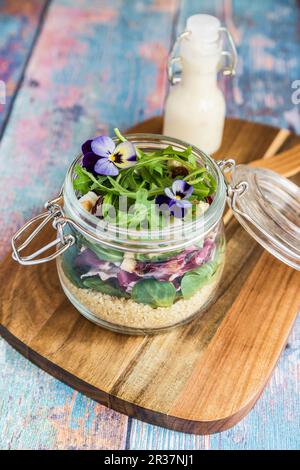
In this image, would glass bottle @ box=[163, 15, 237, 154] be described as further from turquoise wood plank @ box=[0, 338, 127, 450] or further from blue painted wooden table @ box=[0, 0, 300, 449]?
turquoise wood plank @ box=[0, 338, 127, 450]

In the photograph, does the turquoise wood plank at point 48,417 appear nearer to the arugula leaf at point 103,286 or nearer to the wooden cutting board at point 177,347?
the wooden cutting board at point 177,347

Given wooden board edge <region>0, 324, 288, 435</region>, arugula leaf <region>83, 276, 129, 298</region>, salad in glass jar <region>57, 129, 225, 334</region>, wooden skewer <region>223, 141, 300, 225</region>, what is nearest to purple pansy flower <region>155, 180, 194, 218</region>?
salad in glass jar <region>57, 129, 225, 334</region>

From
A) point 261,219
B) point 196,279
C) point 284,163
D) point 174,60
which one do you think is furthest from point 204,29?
point 196,279

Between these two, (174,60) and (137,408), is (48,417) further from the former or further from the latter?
(174,60)

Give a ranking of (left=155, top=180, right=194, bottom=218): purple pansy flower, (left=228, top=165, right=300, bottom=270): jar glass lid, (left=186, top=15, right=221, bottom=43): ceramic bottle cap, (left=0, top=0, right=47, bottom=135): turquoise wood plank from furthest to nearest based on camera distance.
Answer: (left=0, top=0, right=47, bottom=135): turquoise wood plank → (left=186, top=15, right=221, bottom=43): ceramic bottle cap → (left=228, top=165, right=300, bottom=270): jar glass lid → (left=155, top=180, right=194, bottom=218): purple pansy flower

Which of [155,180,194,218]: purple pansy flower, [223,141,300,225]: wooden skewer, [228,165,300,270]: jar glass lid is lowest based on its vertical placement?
[223,141,300,225]: wooden skewer

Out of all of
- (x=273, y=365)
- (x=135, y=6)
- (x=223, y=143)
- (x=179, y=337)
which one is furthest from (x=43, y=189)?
(x=135, y=6)

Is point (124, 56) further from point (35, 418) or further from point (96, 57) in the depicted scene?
point (35, 418)
